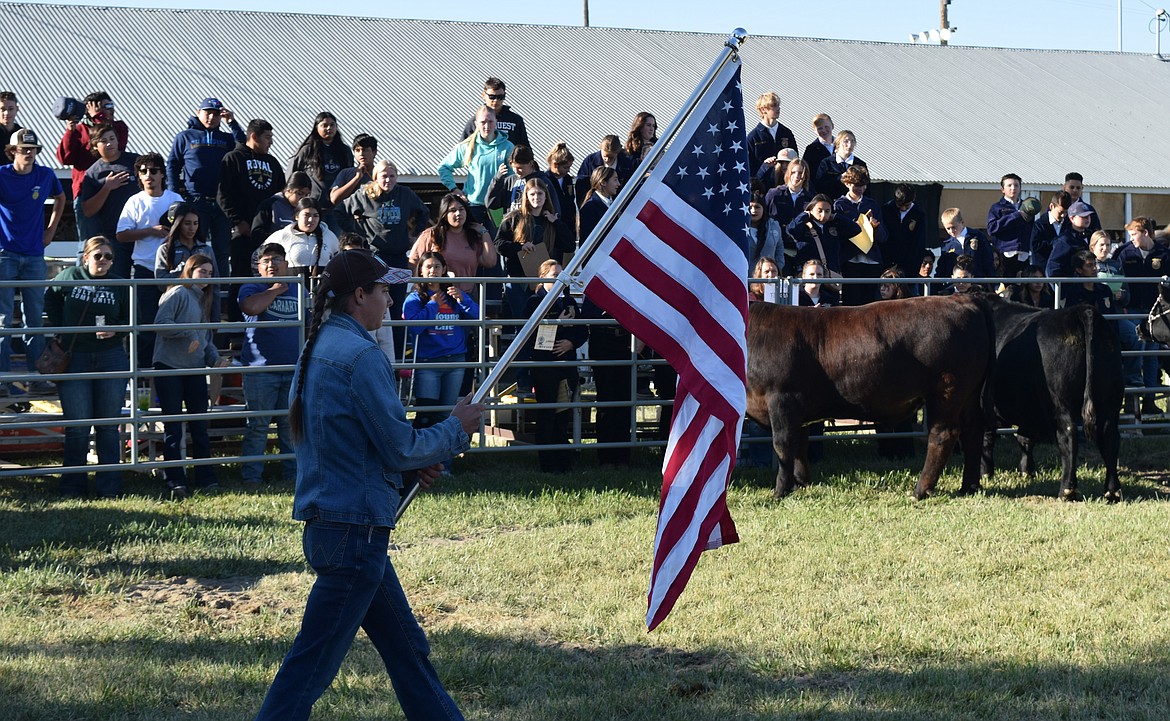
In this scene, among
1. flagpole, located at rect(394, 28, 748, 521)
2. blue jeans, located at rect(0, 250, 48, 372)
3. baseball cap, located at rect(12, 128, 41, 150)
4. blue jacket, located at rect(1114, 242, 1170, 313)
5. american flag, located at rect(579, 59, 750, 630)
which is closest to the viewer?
flagpole, located at rect(394, 28, 748, 521)

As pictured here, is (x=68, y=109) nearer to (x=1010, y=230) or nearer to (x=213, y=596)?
(x=213, y=596)

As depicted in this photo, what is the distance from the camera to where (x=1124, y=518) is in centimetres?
946

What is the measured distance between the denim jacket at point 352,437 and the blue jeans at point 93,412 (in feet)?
20.6

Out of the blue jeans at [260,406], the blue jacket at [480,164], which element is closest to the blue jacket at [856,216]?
the blue jacket at [480,164]

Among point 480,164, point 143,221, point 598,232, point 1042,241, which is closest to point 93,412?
point 143,221

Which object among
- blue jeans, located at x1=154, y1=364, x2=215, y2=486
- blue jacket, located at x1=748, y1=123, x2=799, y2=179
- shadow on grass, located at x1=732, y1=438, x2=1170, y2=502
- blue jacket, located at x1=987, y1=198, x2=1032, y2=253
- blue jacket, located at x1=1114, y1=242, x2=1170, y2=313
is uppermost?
blue jacket, located at x1=748, y1=123, x2=799, y2=179

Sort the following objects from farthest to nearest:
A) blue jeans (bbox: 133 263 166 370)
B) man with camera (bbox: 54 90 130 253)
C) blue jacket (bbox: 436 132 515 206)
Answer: blue jacket (bbox: 436 132 515 206) → man with camera (bbox: 54 90 130 253) → blue jeans (bbox: 133 263 166 370)

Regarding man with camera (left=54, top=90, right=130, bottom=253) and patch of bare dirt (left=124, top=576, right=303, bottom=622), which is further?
man with camera (left=54, top=90, right=130, bottom=253)

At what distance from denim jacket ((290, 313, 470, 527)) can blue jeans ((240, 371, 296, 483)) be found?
6.28 metres

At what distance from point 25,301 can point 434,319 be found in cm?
347

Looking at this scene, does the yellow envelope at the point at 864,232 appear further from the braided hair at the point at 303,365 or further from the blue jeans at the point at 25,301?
the braided hair at the point at 303,365

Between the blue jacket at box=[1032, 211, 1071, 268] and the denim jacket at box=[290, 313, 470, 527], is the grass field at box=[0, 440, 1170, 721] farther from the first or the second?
the blue jacket at box=[1032, 211, 1071, 268]

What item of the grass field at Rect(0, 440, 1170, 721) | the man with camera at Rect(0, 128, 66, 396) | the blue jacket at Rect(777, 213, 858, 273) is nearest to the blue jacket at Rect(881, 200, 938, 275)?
the blue jacket at Rect(777, 213, 858, 273)

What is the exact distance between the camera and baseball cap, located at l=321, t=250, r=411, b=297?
4.68 m
